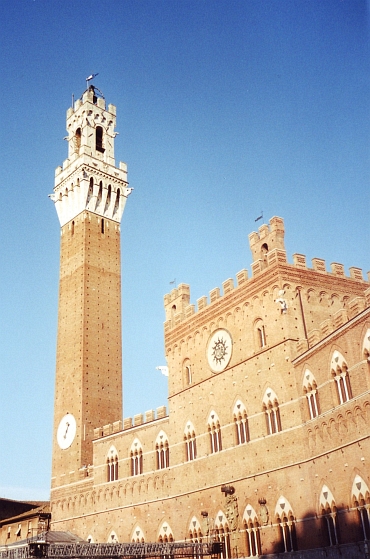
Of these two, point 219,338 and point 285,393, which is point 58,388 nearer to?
point 219,338

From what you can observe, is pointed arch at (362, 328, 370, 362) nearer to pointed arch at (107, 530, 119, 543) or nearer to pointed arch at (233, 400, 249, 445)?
pointed arch at (233, 400, 249, 445)

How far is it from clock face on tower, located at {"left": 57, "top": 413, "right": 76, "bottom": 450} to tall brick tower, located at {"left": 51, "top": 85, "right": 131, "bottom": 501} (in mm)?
65

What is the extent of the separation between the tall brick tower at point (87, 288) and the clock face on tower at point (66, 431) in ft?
0.21

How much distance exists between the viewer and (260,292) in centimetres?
2877

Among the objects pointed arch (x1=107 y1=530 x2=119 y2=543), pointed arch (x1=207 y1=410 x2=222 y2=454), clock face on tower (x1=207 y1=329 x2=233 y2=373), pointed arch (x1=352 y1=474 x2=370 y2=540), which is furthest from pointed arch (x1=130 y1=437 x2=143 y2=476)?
pointed arch (x1=352 y1=474 x2=370 y2=540)

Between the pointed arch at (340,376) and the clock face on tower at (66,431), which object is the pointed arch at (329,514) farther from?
the clock face on tower at (66,431)

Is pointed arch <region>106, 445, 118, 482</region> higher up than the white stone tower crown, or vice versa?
the white stone tower crown

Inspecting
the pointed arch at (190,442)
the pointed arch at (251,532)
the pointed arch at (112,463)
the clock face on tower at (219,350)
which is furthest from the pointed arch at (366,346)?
the pointed arch at (112,463)

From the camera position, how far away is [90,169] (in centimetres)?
4747

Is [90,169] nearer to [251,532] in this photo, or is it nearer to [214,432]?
[214,432]

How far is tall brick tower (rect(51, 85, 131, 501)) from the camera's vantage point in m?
40.1

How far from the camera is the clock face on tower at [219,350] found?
29927mm

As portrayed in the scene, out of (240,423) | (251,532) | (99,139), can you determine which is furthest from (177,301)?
(99,139)

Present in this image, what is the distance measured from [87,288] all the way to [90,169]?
9.82 meters
